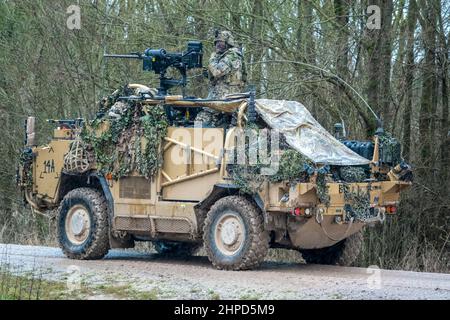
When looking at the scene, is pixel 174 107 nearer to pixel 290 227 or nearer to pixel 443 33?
pixel 290 227

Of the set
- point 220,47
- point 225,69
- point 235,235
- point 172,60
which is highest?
point 220,47

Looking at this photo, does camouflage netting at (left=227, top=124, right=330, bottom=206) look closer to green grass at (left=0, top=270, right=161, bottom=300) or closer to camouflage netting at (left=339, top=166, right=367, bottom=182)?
camouflage netting at (left=339, top=166, right=367, bottom=182)

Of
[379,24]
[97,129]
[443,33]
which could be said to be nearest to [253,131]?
[97,129]

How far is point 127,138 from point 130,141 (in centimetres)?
10

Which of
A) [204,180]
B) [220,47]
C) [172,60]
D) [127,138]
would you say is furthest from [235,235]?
[172,60]

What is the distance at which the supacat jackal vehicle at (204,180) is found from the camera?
1412 cm

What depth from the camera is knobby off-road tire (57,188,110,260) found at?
16062 millimetres

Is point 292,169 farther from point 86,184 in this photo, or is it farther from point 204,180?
point 86,184

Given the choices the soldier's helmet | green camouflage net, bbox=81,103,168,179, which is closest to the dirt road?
green camouflage net, bbox=81,103,168,179

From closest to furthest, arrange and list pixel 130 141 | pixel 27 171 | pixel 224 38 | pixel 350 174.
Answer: pixel 350 174
pixel 130 141
pixel 224 38
pixel 27 171

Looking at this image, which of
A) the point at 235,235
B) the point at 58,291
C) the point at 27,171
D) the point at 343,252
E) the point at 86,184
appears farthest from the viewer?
the point at 27,171

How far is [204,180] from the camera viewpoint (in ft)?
49.1

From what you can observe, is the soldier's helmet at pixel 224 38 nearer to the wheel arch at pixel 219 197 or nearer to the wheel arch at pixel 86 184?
the wheel arch at pixel 219 197

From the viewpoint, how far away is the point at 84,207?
16.3 metres
